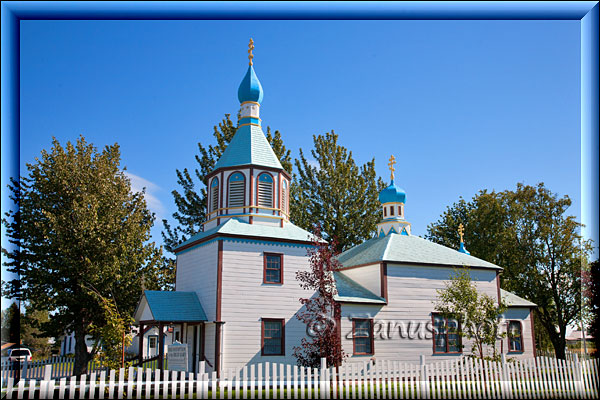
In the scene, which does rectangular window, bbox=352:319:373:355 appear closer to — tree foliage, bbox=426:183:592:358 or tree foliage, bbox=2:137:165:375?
tree foliage, bbox=2:137:165:375

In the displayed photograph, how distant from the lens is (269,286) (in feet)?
72.2

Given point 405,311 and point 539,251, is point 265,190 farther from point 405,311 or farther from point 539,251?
point 539,251

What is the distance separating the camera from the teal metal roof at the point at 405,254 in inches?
1013

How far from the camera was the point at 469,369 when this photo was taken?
16.4 meters

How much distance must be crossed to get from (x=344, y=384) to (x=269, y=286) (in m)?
7.56

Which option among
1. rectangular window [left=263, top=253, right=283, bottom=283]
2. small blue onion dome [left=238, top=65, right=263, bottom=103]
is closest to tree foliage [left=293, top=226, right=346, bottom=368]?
rectangular window [left=263, top=253, right=283, bottom=283]

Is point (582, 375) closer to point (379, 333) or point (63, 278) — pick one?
point (379, 333)

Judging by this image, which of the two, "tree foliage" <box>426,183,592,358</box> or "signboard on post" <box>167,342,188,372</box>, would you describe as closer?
"signboard on post" <box>167,342,188,372</box>

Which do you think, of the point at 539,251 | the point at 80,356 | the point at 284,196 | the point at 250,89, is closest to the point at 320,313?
the point at 284,196

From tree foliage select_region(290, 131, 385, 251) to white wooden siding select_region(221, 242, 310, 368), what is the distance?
58.1 ft

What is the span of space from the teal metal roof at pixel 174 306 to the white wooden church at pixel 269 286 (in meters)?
0.04

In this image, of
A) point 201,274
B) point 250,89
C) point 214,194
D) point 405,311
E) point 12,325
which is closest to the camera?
point 12,325

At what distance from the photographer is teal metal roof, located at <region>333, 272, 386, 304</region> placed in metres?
23.4

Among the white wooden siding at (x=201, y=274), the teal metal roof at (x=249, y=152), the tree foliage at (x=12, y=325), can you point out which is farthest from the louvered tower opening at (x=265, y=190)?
the tree foliage at (x=12, y=325)
